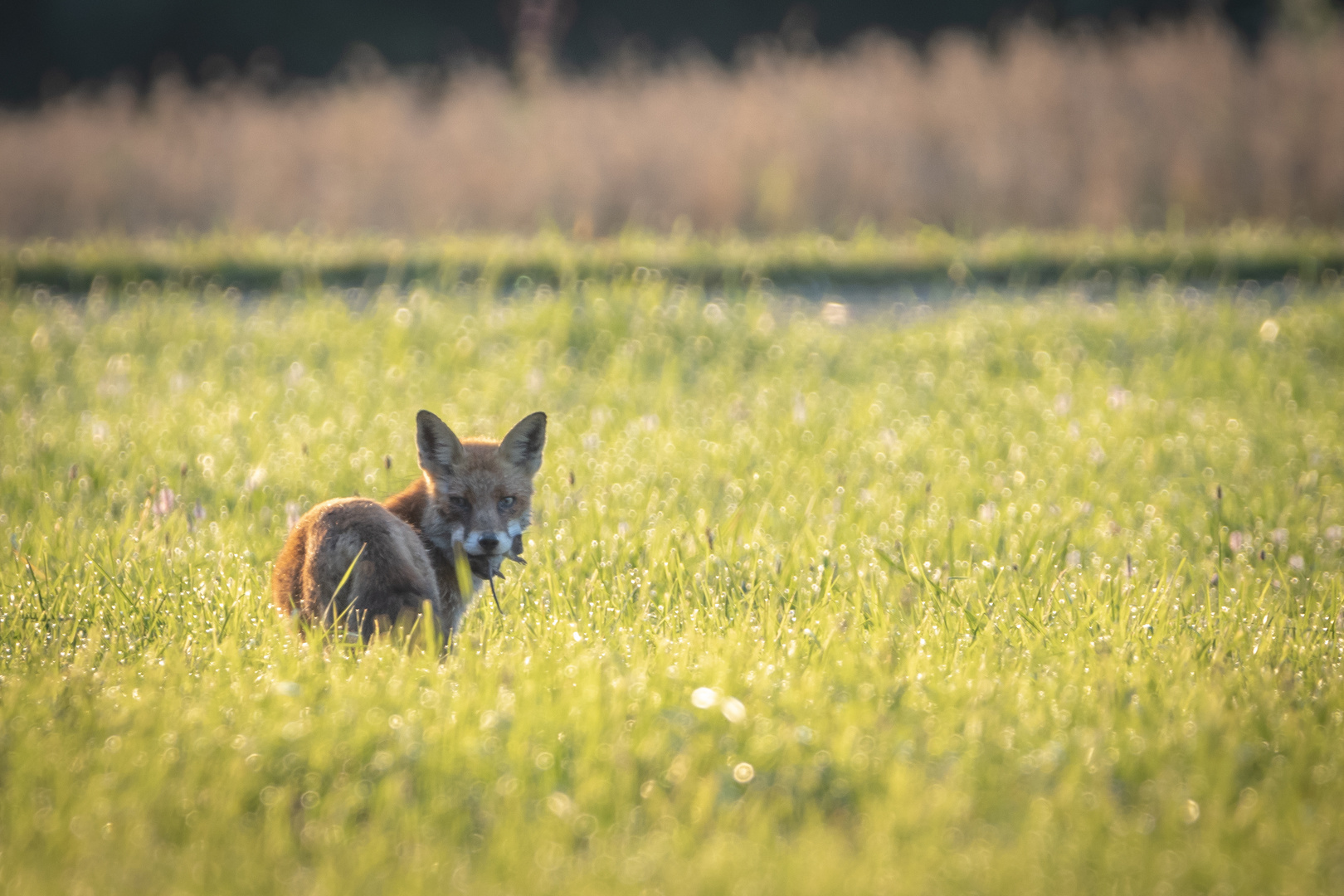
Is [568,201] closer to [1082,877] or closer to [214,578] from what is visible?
[214,578]

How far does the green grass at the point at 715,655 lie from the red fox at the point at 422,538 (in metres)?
0.14

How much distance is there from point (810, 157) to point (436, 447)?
38.8ft

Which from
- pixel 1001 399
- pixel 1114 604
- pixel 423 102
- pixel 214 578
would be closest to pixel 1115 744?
pixel 1114 604

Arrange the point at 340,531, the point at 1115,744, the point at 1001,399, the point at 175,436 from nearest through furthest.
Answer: the point at 1115,744, the point at 340,531, the point at 175,436, the point at 1001,399

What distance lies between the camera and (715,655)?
3.10 m

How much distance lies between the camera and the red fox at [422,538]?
3102 mm

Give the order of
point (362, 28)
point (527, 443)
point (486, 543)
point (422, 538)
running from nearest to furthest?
point (486, 543), point (422, 538), point (527, 443), point (362, 28)

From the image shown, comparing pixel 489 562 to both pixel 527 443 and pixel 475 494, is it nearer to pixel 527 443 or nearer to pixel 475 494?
pixel 475 494

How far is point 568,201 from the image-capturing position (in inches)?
574

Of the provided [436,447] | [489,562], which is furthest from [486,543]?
[436,447]

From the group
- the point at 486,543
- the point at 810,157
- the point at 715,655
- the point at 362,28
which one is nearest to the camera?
the point at 715,655

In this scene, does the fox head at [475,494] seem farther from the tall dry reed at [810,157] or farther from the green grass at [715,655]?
the tall dry reed at [810,157]

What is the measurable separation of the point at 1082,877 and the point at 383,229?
→ 14181 mm

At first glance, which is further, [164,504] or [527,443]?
[164,504]
